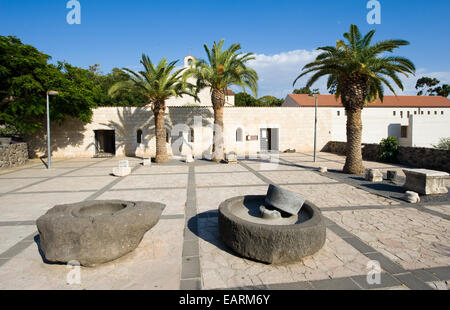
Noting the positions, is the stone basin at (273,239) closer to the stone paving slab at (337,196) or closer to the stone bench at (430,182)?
the stone paving slab at (337,196)

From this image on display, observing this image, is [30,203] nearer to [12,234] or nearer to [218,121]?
[12,234]

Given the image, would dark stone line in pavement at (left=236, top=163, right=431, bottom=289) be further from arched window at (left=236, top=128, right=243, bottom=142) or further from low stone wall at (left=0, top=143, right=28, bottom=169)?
low stone wall at (left=0, top=143, right=28, bottom=169)

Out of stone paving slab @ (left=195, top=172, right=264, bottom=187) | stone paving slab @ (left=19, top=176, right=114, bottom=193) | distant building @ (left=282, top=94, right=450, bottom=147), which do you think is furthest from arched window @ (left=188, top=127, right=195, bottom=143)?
distant building @ (left=282, top=94, right=450, bottom=147)

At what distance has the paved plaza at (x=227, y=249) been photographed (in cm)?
350

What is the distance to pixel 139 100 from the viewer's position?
42219mm

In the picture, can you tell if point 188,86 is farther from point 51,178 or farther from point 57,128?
point 57,128

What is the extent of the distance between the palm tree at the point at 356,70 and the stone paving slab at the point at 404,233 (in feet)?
19.2

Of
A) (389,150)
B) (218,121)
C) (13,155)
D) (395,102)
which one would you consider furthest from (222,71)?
(395,102)

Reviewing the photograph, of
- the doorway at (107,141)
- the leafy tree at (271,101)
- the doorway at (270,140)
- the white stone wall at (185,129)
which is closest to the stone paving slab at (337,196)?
the white stone wall at (185,129)

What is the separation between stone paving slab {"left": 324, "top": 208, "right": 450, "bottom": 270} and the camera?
4.11m

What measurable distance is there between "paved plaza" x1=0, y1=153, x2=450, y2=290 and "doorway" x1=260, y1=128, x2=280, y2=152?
44.2 ft

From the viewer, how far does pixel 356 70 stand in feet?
35.5
